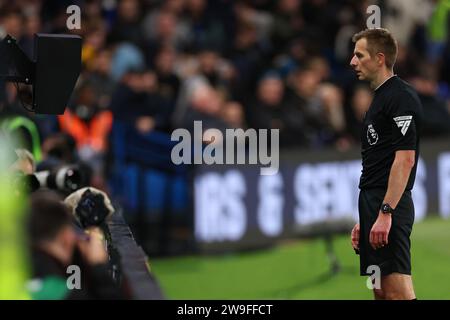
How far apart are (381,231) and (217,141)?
647 cm

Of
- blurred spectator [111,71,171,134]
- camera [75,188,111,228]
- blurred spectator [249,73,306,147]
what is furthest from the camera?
blurred spectator [249,73,306,147]

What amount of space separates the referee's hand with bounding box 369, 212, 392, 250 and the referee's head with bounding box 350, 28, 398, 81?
79 centimetres

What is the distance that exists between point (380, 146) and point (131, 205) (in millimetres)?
6507

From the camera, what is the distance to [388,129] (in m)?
6.58

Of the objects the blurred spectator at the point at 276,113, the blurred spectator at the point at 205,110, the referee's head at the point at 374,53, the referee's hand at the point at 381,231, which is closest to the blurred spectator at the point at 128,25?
the blurred spectator at the point at 205,110

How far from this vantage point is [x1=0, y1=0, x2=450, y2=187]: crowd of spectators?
13297 millimetres

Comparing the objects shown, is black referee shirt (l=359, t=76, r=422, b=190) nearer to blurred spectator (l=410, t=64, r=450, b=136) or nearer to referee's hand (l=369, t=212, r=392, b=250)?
referee's hand (l=369, t=212, r=392, b=250)

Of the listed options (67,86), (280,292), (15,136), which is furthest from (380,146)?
(280,292)

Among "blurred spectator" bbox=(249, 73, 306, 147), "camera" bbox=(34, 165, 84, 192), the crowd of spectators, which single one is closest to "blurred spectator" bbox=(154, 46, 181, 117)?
the crowd of spectators

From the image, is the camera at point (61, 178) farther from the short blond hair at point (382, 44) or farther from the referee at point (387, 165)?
the short blond hair at point (382, 44)

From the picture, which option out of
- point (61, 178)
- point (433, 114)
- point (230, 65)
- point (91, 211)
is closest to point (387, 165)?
point (91, 211)

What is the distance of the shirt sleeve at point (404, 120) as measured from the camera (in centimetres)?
649

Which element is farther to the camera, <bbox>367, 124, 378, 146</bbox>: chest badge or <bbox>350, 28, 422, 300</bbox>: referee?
<bbox>367, 124, 378, 146</bbox>: chest badge

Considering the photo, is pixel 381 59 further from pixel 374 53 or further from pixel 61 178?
pixel 61 178
